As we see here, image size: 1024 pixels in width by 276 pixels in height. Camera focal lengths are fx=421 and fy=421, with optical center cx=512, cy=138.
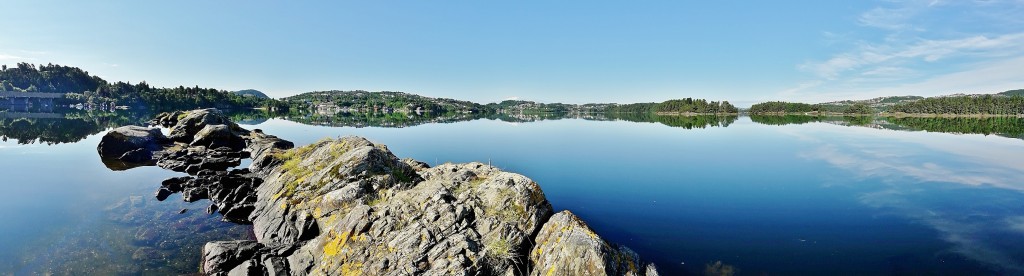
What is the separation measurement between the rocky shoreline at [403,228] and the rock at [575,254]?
0.07 ft

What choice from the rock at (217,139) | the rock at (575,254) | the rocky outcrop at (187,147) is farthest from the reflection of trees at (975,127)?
the rock at (217,139)

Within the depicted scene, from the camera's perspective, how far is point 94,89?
163875mm

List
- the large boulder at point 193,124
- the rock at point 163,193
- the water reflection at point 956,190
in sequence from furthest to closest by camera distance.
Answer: the large boulder at point 193,124, the rock at point 163,193, the water reflection at point 956,190

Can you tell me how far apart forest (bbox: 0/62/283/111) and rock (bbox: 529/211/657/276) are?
561 feet

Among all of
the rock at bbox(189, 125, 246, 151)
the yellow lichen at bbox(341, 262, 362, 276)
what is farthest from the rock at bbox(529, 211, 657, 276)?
the rock at bbox(189, 125, 246, 151)

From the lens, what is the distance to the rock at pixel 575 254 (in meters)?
8.77

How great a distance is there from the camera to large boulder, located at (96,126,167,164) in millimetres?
33656

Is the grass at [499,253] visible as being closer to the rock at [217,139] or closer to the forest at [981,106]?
the rock at [217,139]

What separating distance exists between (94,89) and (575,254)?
226 meters

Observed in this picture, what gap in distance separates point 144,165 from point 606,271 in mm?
37411

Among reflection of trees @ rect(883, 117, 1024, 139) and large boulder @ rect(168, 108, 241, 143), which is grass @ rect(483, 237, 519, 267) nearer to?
large boulder @ rect(168, 108, 241, 143)

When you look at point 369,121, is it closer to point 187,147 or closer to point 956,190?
point 187,147

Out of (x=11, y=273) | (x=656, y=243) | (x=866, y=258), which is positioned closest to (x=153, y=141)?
(x=11, y=273)

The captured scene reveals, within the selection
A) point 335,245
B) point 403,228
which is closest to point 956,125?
point 403,228
